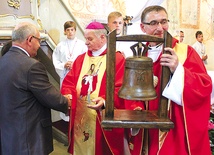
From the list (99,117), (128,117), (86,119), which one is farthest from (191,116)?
(86,119)

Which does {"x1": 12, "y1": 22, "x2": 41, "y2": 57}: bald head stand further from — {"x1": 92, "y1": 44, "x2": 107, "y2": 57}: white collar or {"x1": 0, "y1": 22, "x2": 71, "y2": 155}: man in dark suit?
{"x1": 92, "y1": 44, "x2": 107, "y2": 57}: white collar

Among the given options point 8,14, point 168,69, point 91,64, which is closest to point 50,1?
point 8,14

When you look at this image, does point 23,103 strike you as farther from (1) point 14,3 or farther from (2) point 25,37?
(1) point 14,3

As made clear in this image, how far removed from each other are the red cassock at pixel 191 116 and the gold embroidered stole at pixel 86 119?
3.13 feet

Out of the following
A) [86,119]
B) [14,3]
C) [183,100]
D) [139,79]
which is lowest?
[86,119]

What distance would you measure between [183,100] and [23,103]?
1.36 meters

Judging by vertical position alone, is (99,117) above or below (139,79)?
below

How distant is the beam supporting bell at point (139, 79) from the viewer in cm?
136

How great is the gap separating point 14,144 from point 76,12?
3.50m

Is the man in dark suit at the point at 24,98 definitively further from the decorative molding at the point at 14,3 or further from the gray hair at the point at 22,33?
the decorative molding at the point at 14,3

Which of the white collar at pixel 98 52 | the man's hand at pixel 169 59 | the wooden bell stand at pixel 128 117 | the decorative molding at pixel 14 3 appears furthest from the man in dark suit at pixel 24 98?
the decorative molding at pixel 14 3

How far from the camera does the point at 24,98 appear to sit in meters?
2.15

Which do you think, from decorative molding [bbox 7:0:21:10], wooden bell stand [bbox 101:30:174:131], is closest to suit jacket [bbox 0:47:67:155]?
wooden bell stand [bbox 101:30:174:131]

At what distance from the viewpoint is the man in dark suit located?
2.12 meters
